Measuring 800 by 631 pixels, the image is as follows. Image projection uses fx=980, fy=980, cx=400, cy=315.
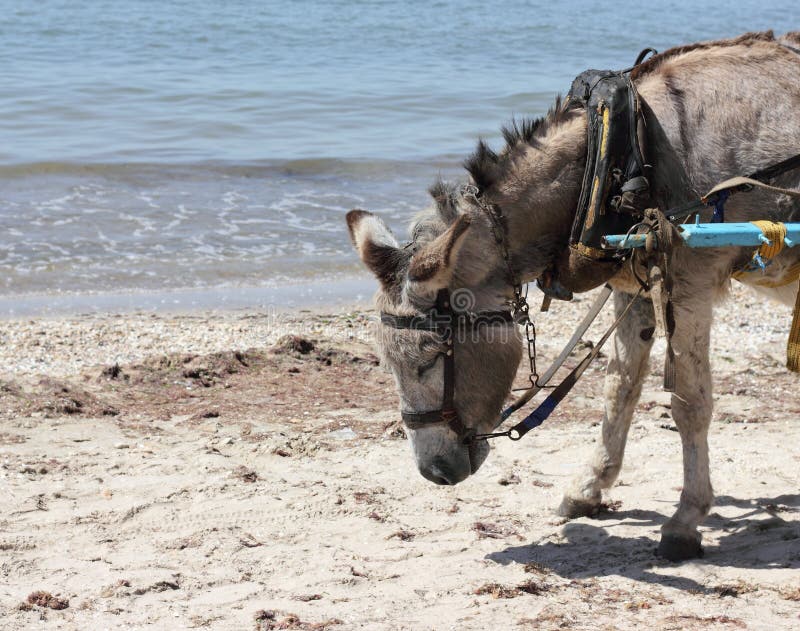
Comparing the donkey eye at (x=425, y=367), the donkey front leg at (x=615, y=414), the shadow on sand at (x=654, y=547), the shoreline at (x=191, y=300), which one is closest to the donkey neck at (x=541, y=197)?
the donkey eye at (x=425, y=367)

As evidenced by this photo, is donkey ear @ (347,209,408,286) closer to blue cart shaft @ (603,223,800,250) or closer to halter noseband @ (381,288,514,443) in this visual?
halter noseband @ (381,288,514,443)

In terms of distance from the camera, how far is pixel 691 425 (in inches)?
169

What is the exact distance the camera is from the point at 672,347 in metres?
4.11

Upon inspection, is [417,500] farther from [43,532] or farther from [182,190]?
[182,190]

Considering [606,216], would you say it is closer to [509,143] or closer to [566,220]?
[566,220]

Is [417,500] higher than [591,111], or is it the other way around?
[591,111]

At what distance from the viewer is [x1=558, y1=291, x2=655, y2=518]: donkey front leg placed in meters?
4.66

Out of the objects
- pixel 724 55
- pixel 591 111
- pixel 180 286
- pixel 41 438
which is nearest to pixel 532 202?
pixel 591 111

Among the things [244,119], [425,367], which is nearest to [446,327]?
[425,367]

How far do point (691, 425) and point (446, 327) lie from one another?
135 cm

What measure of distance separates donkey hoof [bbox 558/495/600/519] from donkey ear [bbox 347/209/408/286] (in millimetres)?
1677

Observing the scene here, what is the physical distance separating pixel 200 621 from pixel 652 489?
2.48 meters

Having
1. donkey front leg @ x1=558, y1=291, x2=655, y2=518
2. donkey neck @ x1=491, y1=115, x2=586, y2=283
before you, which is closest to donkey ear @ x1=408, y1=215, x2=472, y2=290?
donkey neck @ x1=491, y1=115, x2=586, y2=283

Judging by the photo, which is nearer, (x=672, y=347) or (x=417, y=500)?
(x=672, y=347)
